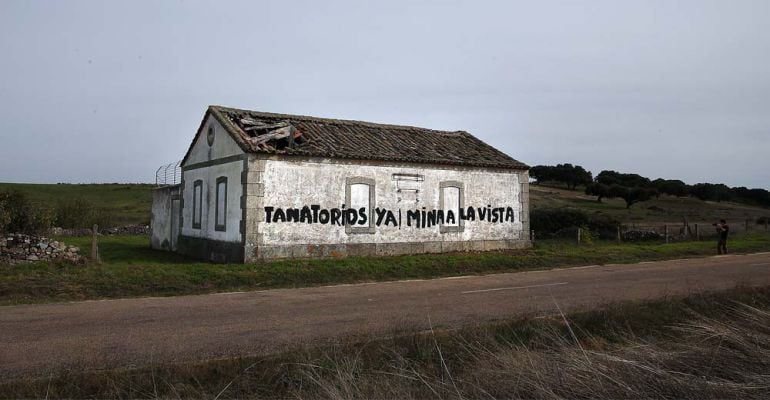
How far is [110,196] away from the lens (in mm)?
57531

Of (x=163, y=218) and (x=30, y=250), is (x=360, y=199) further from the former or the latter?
(x=163, y=218)

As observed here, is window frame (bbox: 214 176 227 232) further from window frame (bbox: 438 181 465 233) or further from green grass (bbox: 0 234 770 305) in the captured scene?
window frame (bbox: 438 181 465 233)

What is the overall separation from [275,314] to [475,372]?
532 cm

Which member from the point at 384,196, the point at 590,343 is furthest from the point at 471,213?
the point at 590,343

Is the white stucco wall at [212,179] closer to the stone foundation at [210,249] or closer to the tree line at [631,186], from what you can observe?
the stone foundation at [210,249]

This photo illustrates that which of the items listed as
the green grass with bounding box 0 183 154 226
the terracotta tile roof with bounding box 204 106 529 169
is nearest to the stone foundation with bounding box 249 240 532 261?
the terracotta tile roof with bounding box 204 106 529 169

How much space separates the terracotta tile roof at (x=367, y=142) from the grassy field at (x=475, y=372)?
1268cm

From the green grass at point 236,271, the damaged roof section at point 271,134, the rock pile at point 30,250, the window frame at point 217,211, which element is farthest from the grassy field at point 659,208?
the rock pile at point 30,250

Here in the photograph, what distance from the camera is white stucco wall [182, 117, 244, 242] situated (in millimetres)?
18469

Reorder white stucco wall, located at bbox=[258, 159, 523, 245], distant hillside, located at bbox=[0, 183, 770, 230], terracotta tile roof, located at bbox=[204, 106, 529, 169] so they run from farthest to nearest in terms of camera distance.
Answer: distant hillside, located at bbox=[0, 183, 770, 230]
terracotta tile roof, located at bbox=[204, 106, 529, 169]
white stucco wall, located at bbox=[258, 159, 523, 245]

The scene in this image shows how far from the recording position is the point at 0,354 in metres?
6.57

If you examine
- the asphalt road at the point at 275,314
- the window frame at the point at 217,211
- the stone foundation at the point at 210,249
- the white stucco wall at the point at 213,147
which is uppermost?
the white stucco wall at the point at 213,147

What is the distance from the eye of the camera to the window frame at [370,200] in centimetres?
1956

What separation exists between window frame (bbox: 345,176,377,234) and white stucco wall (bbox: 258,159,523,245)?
4.6 inches
